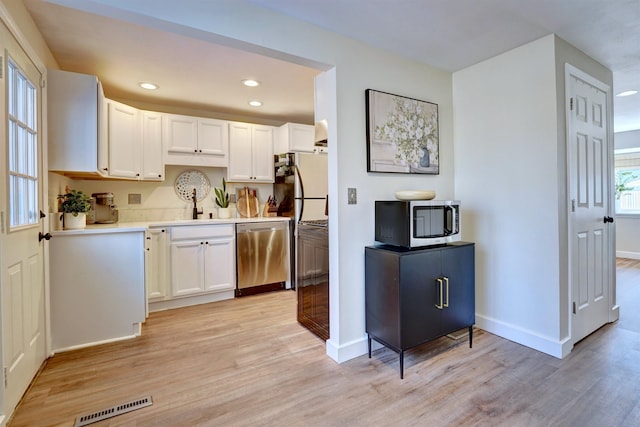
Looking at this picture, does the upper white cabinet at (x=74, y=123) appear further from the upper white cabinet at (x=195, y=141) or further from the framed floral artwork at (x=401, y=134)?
the framed floral artwork at (x=401, y=134)

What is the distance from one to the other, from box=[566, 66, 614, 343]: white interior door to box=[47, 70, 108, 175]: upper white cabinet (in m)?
3.62

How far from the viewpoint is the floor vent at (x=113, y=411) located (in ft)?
5.28

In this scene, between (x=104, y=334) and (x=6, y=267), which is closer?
(x=6, y=267)

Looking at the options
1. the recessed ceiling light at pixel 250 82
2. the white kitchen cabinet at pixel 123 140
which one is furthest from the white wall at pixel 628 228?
the white kitchen cabinet at pixel 123 140

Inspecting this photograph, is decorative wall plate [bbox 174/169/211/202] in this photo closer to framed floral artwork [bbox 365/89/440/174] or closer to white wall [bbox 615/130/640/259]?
framed floral artwork [bbox 365/89/440/174]

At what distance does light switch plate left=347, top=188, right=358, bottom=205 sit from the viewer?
2.23m

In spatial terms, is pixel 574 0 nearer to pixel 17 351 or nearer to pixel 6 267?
pixel 6 267

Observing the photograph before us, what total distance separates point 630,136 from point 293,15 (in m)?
6.36

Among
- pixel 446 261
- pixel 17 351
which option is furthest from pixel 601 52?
pixel 17 351

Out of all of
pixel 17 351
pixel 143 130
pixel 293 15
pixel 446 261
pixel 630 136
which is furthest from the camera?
pixel 630 136

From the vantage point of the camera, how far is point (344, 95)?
2203 millimetres

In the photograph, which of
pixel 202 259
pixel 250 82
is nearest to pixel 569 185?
pixel 250 82

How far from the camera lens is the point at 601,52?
2434mm

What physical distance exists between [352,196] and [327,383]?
1241mm
